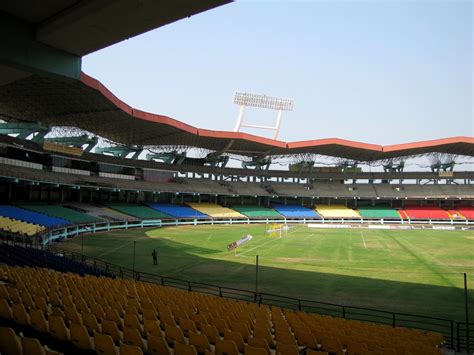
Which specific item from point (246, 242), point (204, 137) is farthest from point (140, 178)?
point (246, 242)

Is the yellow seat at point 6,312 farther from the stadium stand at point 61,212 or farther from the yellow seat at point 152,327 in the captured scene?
the stadium stand at point 61,212

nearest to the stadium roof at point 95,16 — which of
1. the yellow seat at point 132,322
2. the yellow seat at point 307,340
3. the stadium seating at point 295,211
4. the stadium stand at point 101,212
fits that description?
the yellow seat at point 132,322

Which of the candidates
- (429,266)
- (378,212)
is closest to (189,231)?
(429,266)

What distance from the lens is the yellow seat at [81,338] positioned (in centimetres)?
666

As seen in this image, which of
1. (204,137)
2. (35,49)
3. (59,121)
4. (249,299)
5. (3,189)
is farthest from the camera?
(204,137)

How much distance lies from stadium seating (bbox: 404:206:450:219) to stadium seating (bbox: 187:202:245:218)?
1297 inches

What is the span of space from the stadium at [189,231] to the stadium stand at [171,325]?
0.17ft

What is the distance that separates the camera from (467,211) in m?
76.3

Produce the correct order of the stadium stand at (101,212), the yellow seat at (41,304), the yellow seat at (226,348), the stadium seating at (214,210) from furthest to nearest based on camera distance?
the stadium seating at (214,210) → the stadium stand at (101,212) → the yellow seat at (41,304) → the yellow seat at (226,348)

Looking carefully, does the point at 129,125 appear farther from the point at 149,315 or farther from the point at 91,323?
the point at 91,323

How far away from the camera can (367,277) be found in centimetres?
2336

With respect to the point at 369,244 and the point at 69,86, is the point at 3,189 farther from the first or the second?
the point at 369,244

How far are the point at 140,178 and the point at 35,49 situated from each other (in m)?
64.0

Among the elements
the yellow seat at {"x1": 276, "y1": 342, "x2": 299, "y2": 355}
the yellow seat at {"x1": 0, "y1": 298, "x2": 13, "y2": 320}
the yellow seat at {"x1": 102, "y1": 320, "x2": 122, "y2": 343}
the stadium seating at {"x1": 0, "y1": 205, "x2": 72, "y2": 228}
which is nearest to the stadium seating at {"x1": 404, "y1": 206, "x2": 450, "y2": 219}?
the stadium seating at {"x1": 0, "y1": 205, "x2": 72, "y2": 228}
